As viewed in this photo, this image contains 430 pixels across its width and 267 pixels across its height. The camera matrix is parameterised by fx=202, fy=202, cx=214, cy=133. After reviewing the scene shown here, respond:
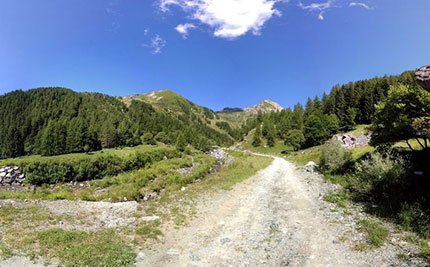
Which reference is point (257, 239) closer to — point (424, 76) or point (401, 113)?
point (424, 76)

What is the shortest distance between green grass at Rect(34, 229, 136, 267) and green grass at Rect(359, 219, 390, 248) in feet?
33.6

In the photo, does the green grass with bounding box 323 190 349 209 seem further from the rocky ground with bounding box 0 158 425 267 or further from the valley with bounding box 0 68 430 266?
the rocky ground with bounding box 0 158 425 267

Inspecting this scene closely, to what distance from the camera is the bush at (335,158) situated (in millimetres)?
23578

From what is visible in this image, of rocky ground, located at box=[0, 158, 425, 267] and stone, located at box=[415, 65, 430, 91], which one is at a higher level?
stone, located at box=[415, 65, 430, 91]

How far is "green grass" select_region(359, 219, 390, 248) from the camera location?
8.55 m

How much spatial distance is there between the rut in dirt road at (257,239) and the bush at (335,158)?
31.0 feet

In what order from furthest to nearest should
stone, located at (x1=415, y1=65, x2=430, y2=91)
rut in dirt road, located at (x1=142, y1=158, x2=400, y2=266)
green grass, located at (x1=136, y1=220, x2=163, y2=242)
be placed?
green grass, located at (x1=136, y1=220, x2=163, y2=242) → stone, located at (x1=415, y1=65, x2=430, y2=91) → rut in dirt road, located at (x1=142, y1=158, x2=400, y2=266)

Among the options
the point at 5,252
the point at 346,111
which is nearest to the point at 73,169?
the point at 5,252

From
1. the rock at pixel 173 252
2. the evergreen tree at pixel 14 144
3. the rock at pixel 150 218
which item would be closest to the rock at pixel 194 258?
the rock at pixel 173 252

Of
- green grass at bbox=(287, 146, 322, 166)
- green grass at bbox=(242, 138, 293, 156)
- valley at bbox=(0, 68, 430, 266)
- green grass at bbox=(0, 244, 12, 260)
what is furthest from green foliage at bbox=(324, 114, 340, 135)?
green grass at bbox=(0, 244, 12, 260)

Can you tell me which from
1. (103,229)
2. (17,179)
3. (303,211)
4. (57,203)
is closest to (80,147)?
(17,179)

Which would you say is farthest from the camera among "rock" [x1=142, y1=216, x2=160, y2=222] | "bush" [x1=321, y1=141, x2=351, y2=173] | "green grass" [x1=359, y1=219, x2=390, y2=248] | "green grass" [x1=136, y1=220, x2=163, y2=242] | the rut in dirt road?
"bush" [x1=321, y1=141, x2=351, y2=173]

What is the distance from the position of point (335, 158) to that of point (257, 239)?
18605 mm

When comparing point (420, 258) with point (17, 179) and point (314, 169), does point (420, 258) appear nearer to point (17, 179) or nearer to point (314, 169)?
point (314, 169)
